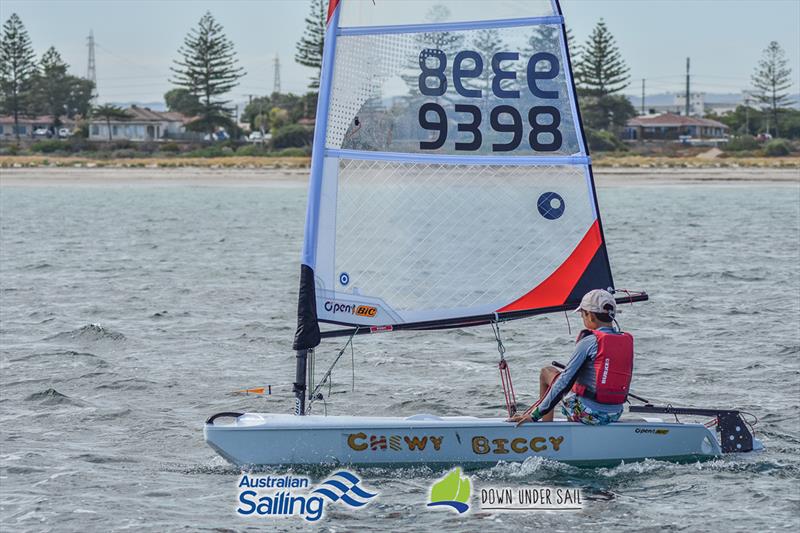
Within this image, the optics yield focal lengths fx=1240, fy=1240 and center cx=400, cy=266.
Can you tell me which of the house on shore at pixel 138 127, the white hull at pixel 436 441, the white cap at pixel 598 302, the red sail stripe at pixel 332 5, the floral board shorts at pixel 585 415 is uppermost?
the house on shore at pixel 138 127

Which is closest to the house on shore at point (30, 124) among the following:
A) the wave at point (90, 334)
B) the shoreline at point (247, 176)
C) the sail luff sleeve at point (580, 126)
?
the shoreline at point (247, 176)

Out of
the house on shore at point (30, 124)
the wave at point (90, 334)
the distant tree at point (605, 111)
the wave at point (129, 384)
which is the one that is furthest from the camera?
the house on shore at point (30, 124)

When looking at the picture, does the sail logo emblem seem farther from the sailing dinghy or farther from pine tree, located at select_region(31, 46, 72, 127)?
pine tree, located at select_region(31, 46, 72, 127)

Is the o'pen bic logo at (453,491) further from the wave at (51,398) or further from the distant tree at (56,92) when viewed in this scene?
the distant tree at (56,92)

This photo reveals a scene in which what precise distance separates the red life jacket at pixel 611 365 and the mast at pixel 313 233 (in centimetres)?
227

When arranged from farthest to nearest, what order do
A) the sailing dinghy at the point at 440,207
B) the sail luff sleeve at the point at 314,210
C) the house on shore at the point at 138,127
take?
the house on shore at the point at 138,127 → the sailing dinghy at the point at 440,207 → the sail luff sleeve at the point at 314,210

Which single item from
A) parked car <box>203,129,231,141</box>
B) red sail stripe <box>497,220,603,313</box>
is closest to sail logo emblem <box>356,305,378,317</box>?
red sail stripe <box>497,220,603,313</box>

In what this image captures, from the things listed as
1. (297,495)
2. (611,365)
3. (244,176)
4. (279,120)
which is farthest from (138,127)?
(611,365)

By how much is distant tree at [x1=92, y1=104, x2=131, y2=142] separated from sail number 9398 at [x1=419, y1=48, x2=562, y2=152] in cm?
9466

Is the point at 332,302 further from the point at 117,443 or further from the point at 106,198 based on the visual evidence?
the point at 106,198

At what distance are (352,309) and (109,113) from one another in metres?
96.6

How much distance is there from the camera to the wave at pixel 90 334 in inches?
734

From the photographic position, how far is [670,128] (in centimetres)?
11531

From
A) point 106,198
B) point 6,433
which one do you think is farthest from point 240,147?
point 6,433
